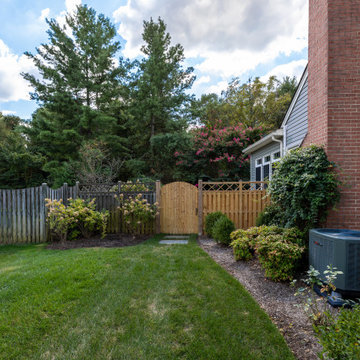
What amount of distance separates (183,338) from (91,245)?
4.59 meters

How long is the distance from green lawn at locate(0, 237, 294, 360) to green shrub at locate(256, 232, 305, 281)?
1.98 ft

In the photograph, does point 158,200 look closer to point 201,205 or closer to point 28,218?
point 201,205

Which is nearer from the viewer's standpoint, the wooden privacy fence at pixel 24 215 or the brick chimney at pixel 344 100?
the brick chimney at pixel 344 100

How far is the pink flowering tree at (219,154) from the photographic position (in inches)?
559

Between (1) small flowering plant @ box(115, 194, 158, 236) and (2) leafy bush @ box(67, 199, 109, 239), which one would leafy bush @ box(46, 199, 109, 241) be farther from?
(1) small flowering plant @ box(115, 194, 158, 236)

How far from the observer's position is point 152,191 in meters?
7.82

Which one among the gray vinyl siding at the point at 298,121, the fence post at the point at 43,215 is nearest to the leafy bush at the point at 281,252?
the gray vinyl siding at the point at 298,121

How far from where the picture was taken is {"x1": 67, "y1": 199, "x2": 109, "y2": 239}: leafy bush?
6.61 metres

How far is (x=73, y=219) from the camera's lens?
6277 millimetres

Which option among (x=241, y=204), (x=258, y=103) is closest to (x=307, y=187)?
(x=241, y=204)

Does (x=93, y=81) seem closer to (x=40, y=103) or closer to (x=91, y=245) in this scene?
(x=40, y=103)

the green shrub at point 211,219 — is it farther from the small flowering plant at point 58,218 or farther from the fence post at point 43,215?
the fence post at point 43,215

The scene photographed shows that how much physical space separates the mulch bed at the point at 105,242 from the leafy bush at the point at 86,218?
283 millimetres

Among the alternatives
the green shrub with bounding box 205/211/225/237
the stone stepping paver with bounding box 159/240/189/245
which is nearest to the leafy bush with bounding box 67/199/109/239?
the stone stepping paver with bounding box 159/240/189/245
